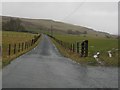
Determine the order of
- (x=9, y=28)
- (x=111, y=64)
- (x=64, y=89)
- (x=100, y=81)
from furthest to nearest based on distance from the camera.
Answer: (x=9, y=28) < (x=111, y=64) < (x=100, y=81) < (x=64, y=89)

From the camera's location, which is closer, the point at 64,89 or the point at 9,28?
the point at 64,89

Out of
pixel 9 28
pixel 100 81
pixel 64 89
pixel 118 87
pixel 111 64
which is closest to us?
pixel 64 89

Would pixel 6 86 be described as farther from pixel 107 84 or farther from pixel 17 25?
pixel 17 25

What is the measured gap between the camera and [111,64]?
18.9 m

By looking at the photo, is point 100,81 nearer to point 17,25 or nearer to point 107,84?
point 107,84

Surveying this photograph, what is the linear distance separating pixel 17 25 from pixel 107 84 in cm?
17340

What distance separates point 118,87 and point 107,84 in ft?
2.36

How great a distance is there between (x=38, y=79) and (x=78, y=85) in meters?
1.75

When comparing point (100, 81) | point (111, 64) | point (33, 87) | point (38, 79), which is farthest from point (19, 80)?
point (111, 64)

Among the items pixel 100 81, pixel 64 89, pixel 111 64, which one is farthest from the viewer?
pixel 111 64

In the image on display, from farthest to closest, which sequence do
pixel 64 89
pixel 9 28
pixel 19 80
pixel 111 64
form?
1. pixel 9 28
2. pixel 111 64
3. pixel 19 80
4. pixel 64 89

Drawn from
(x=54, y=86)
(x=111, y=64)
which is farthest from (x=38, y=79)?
(x=111, y=64)

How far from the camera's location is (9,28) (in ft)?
580

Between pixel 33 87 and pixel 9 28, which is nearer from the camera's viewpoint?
pixel 33 87
